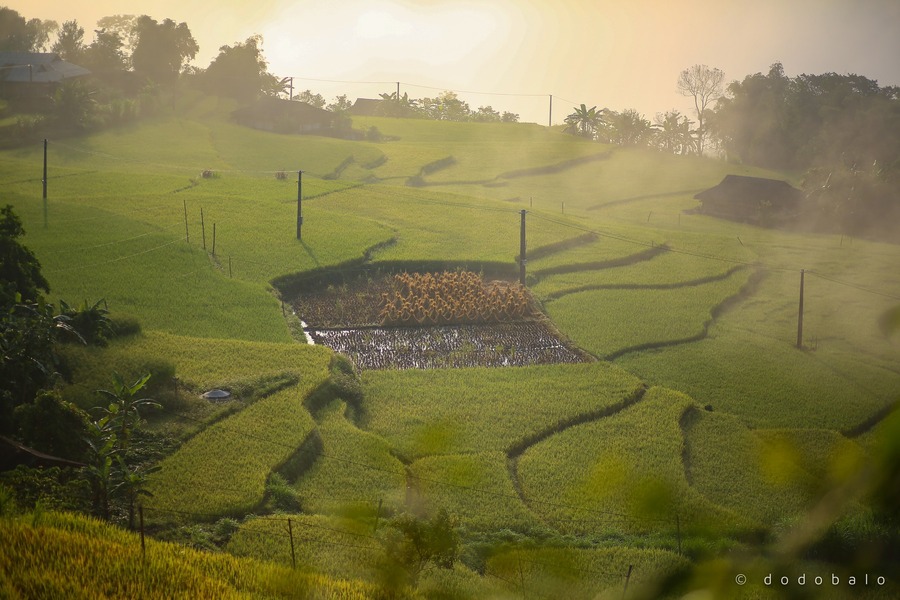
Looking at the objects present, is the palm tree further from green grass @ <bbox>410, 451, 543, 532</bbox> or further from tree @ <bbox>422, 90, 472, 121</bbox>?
A: green grass @ <bbox>410, 451, 543, 532</bbox>

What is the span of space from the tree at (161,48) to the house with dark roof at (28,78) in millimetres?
5401

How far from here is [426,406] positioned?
18281 mm

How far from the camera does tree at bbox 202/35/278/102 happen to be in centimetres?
5994

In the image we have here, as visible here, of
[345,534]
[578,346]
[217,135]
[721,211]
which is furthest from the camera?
[217,135]

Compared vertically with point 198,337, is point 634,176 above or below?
above

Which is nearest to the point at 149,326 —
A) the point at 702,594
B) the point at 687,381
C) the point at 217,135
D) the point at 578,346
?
the point at 578,346

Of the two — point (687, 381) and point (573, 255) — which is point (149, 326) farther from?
point (573, 255)

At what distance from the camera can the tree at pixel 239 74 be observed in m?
59.9

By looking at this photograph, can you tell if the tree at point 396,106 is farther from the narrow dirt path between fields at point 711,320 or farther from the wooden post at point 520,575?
the wooden post at point 520,575

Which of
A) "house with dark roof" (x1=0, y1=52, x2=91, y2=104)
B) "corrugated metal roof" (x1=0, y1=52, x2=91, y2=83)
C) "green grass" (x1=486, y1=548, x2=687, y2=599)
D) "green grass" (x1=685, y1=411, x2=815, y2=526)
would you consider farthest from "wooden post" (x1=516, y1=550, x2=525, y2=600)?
"corrugated metal roof" (x1=0, y1=52, x2=91, y2=83)

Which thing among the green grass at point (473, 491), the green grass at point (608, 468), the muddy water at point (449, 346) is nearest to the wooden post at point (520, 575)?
the green grass at point (473, 491)

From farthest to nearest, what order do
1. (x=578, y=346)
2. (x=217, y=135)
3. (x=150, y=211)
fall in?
(x=217, y=135) → (x=150, y=211) → (x=578, y=346)

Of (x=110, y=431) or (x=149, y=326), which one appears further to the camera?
(x=149, y=326)

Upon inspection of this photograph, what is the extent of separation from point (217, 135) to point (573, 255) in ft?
86.0
